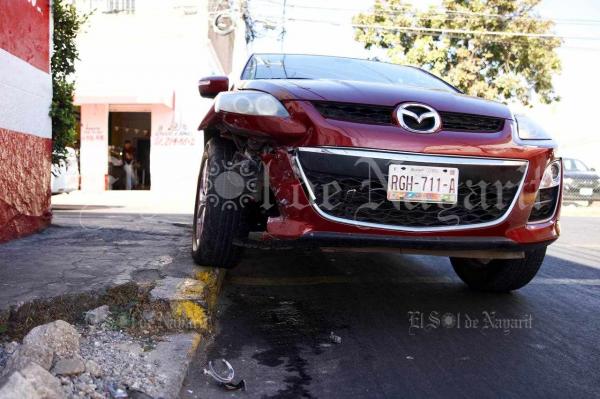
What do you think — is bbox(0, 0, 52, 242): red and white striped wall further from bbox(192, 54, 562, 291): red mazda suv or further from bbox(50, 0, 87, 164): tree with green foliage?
bbox(192, 54, 562, 291): red mazda suv

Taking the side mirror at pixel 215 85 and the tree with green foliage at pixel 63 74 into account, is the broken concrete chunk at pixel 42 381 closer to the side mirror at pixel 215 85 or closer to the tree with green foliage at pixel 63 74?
the side mirror at pixel 215 85

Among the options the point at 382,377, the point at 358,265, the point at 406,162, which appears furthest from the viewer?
the point at 358,265

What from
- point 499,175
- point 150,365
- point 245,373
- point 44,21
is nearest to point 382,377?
point 245,373

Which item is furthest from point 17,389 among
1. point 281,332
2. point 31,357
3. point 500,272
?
point 500,272

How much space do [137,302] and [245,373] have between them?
0.67 metres

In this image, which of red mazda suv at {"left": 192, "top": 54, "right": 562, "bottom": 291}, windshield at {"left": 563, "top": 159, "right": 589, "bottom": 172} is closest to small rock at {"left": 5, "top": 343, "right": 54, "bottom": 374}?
red mazda suv at {"left": 192, "top": 54, "right": 562, "bottom": 291}

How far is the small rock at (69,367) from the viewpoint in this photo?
1.82 m

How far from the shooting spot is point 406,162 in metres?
2.39

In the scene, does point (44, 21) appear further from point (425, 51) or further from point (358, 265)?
point (425, 51)

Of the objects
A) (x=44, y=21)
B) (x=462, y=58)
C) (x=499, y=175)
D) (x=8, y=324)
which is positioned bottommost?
(x=8, y=324)

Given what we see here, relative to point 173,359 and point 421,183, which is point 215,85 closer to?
point 421,183

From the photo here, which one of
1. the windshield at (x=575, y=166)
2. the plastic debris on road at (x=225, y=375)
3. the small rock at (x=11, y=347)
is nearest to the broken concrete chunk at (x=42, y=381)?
the small rock at (x=11, y=347)

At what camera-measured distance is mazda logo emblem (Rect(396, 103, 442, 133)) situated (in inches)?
97.6

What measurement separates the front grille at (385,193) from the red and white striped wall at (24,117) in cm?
278
